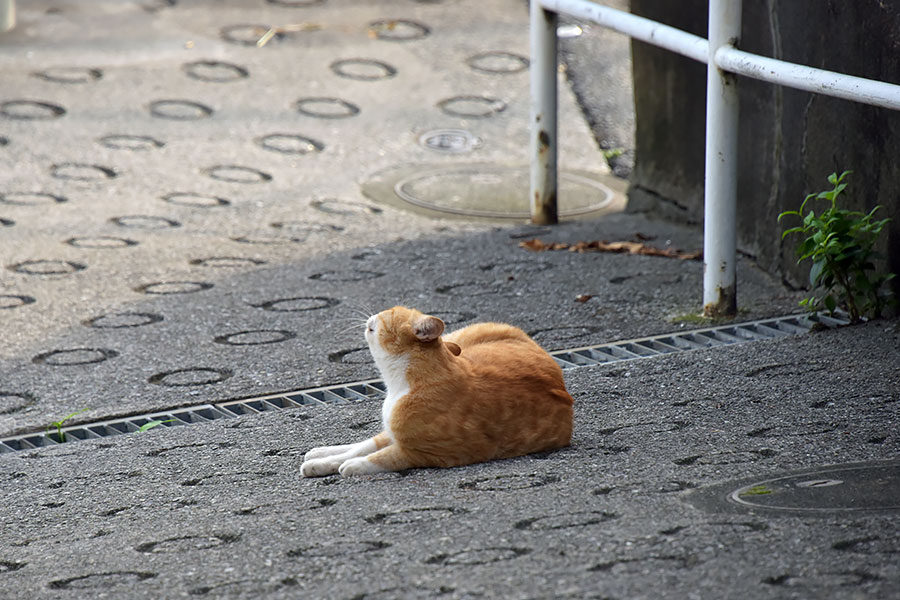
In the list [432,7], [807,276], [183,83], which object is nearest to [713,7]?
[807,276]

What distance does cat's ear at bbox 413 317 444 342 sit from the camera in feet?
10.6

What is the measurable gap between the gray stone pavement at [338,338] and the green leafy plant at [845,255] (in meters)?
0.14

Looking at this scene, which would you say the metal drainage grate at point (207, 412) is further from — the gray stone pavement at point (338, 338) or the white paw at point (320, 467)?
the white paw at point (320, 467)

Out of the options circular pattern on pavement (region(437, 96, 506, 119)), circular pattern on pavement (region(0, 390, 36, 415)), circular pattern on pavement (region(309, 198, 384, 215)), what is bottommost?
circular pattern on pavement (region(0, 390, 36, 415))

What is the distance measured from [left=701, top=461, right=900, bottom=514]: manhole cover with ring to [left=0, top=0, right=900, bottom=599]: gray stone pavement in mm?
12

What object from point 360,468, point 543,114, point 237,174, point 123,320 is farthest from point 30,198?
point 360,468

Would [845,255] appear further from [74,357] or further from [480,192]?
[480,192]

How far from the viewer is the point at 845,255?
4289 millimetres

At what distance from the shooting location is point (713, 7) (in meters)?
Result: 4.49

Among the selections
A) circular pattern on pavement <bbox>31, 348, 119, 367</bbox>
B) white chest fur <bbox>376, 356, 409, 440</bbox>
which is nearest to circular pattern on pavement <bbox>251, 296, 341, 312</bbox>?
circular pattern on pavement <bbox>31, 348, 119, 367</bbox>

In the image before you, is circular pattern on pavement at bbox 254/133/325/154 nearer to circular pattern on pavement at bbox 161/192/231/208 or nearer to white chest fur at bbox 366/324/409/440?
circular pattern on pavement at bbox 161/192/231/208

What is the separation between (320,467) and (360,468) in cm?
13

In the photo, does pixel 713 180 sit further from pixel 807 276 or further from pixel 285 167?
pixel 285 167

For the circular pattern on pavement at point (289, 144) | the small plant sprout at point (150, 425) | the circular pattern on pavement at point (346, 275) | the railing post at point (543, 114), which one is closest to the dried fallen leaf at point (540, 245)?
the railing post at point (543, 114)
